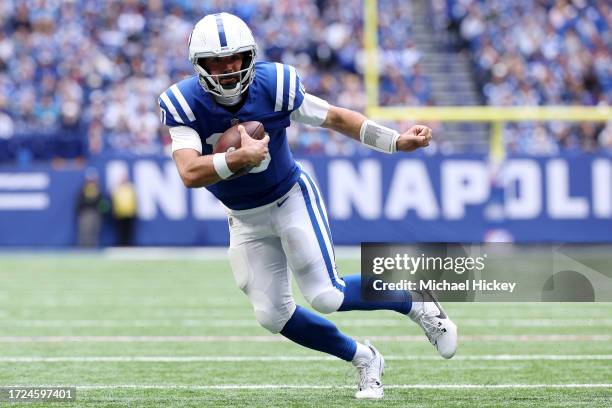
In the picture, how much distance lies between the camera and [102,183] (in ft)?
43.3

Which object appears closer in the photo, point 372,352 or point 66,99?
point 372,352

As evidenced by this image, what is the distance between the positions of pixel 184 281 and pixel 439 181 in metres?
4.03

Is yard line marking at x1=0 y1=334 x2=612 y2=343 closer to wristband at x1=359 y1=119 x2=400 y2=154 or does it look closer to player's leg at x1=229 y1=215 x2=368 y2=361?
player's leg at x1=229 y1=215 x2=368 y2=361

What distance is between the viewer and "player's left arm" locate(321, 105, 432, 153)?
4445mm

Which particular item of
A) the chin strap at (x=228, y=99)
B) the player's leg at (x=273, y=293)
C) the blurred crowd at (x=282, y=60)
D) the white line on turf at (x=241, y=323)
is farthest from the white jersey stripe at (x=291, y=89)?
the blurred crowd at (x=282, y=60)

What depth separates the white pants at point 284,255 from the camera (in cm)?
441

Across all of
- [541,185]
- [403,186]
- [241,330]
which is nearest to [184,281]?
[241,330]

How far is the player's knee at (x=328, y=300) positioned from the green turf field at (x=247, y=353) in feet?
1.10

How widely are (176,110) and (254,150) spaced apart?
41 centimetres

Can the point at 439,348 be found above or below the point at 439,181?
above

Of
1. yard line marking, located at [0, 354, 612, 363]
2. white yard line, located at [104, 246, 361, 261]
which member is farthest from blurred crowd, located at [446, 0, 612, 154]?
yard line marking, located at [0, 354, 612, 363]

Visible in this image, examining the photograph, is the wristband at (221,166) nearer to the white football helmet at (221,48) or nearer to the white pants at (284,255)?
the white football helmet at (221,48)

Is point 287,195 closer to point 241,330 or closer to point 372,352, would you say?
point 372,352

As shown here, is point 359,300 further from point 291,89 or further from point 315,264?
point 291,89
